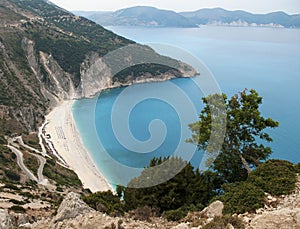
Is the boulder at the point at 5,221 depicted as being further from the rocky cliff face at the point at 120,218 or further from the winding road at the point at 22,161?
the winding road at the point at 22,161

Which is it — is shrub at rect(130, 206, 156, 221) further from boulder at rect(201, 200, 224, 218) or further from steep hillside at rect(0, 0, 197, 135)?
steep hillside at rect(0, 0, 197, 135)

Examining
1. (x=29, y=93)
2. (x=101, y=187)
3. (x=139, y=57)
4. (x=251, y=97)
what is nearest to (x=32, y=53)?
(x=29, y=93)

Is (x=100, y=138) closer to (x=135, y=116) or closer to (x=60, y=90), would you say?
(x=135, y=116)

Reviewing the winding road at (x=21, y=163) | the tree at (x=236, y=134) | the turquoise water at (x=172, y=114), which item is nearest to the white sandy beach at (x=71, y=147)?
the turquoise water at (x=172, y=114)

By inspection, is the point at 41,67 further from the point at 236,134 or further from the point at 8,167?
the point at 236,134

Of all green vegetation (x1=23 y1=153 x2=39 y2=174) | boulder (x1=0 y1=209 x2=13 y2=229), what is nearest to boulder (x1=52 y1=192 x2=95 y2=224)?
boulder (x1=0 y1=209 x2=13 y2=229)
